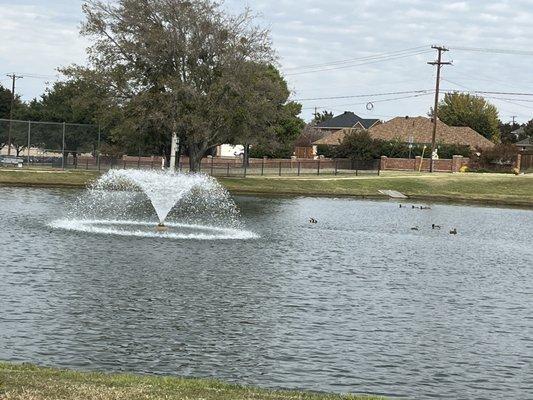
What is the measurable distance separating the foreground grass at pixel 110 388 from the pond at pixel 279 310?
1.57 meters

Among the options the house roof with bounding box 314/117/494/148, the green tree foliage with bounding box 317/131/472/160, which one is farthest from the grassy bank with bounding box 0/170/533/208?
the house roof with bounding box 314/117/494/148

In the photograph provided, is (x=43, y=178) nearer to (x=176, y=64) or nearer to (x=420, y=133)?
(x=176, y=64)

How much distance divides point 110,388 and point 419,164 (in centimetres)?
10355

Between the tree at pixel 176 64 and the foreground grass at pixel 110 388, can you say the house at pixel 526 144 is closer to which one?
the tree at pixel 176 64

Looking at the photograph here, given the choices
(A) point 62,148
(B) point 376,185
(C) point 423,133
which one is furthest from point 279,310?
(C) point 423,133

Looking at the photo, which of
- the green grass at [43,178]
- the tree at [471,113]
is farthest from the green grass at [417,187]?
the tree at [471,113]

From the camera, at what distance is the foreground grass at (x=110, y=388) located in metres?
12.0

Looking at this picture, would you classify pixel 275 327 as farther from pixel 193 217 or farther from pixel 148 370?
pixel 193 217

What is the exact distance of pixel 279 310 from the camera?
2189 centimetres

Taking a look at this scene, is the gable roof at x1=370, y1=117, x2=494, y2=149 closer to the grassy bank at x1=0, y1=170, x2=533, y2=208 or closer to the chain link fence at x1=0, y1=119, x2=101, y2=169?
the grassy bank at x1=0, y1=170, x2=533, y2=208

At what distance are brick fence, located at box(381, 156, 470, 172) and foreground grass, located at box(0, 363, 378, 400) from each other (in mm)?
100049

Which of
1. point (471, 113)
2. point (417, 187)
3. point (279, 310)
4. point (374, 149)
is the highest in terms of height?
point (471, 113)

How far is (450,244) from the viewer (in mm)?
40906

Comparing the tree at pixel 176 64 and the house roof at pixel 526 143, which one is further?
the house roof at pixel 526 143
